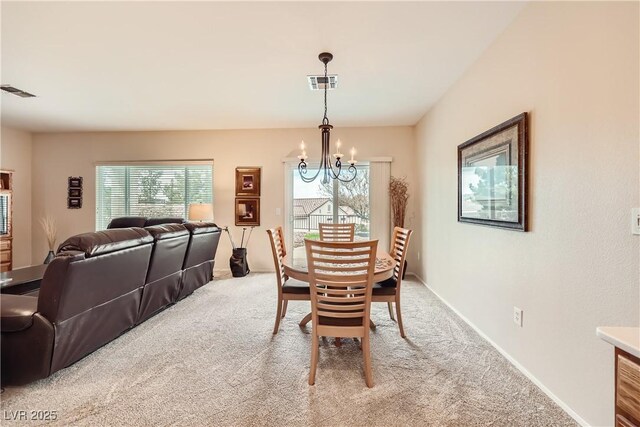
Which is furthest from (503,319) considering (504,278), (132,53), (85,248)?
(132,53)

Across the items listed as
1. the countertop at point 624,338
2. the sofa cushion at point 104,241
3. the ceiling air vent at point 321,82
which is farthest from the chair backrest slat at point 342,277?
the ceiling air vent at point 321,82

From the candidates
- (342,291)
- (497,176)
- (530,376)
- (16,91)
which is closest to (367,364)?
(342,291)

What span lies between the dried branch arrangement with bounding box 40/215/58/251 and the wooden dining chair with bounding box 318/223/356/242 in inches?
197

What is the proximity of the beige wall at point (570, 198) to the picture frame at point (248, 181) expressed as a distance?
11.8 ft

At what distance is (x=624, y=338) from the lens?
2.59ft

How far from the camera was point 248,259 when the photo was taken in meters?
5.13

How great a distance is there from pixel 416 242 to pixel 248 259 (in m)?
2.89

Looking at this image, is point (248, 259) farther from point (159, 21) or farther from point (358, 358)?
point (159, 21)

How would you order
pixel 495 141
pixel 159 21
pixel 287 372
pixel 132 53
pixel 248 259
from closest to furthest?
1. pixel 287 372
2. pixel 159 21
3. pixel 495 141
4. pixel 132 53
5. pixel 248 259

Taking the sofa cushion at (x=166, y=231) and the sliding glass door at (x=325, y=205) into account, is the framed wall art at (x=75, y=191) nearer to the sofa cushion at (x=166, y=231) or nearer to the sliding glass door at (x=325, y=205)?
the sofa cushion at (x=166, y=231)

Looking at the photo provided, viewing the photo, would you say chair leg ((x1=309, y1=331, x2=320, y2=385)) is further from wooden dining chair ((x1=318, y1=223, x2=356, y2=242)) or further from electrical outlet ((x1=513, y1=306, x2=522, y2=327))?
wooden dining chair ((x1=318, y1=223, x2=356, y2=242))

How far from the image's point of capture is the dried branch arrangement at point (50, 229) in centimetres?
514

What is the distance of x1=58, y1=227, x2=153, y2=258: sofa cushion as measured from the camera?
1.86 meters

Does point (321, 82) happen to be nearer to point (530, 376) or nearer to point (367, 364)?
Result: point (367, 364)
